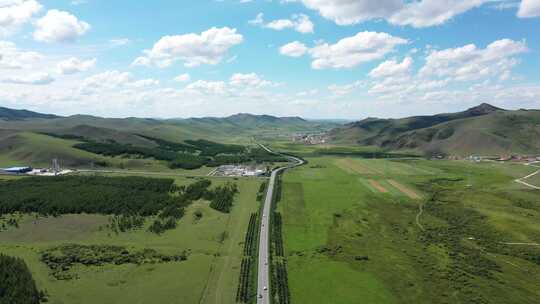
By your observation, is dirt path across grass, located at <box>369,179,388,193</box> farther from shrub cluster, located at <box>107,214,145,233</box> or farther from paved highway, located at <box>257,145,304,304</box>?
shrub cluster, located at <box>107,214,145,233</box>

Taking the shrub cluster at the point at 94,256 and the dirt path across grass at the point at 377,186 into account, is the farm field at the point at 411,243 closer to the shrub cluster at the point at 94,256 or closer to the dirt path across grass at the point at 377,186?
the dirt path across grass at the point at 377,186

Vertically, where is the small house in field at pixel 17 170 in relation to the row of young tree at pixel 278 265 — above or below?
above

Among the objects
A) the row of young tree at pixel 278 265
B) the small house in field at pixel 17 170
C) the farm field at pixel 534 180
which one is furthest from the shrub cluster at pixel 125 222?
the farm field at pixel 534 180

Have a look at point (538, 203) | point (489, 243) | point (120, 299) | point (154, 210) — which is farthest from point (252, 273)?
point (538, 203)

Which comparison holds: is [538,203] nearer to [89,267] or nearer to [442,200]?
[442,200]

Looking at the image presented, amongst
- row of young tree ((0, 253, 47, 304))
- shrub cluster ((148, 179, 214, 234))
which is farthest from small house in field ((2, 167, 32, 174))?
row of young tree ((0, 253, 47, 304))

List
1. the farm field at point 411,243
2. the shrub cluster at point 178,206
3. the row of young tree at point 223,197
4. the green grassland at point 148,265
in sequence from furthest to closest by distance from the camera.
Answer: the row of young tree at point 223,197
the shrub cluster at point 178,206
the farm field at point 411,243
the green grassland at point 148,265
